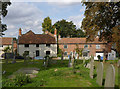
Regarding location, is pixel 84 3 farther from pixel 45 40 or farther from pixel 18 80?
pixel 45 40

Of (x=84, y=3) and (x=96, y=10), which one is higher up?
(x=84, y=3)

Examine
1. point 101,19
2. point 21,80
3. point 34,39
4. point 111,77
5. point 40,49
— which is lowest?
point 21,80

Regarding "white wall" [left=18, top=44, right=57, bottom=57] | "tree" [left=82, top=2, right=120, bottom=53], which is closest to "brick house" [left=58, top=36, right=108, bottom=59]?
"white wall" [left=18, top=44, right=57, bottom=57]

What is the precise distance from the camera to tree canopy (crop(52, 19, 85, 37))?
83963 mm

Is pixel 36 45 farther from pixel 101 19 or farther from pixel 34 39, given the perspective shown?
pixel 101 19

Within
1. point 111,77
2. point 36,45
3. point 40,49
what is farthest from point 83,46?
point 111,77

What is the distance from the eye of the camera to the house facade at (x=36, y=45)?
1831 inches

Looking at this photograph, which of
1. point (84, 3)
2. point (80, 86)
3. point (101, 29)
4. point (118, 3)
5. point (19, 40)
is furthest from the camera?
point (19, 40)

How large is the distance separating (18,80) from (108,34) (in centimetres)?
1810

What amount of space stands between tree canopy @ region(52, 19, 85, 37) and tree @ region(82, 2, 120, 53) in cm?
5827

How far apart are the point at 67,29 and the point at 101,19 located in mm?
62254

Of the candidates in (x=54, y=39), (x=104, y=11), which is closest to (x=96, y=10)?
(x=104, y=11)

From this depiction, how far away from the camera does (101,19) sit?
22.0 meters

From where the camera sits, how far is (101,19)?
22.0 metres
